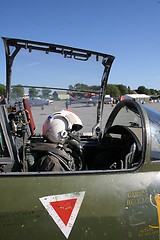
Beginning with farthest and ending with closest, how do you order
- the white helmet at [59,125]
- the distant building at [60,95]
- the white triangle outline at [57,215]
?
the distant building at [60,95], the white helmet at [59,125], the white triangle outline at [57,215]

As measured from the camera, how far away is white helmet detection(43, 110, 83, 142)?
2287mm

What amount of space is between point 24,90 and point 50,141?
135 cm

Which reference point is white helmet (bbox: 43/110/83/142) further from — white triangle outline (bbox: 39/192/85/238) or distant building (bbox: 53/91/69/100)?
distant building (bbox: 53/91/69/100)

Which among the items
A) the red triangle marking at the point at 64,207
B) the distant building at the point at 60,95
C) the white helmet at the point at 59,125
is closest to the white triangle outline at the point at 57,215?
the red triangle marking at the point at 64,207

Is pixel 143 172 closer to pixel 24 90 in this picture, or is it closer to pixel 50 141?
pixel 50 141

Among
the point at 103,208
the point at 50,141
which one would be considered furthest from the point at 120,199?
the point at 50,141

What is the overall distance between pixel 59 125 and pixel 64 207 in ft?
3.14

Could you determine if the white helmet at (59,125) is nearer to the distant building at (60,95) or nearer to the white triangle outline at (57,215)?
the white triangle outline at (57,215)

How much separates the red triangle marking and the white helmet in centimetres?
84

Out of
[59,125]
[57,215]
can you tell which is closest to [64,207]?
[57,215]

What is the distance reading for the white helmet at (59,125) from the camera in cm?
229

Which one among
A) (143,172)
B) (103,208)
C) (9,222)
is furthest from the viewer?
(143,172)

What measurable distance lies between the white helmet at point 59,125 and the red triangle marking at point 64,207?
33.0 inches

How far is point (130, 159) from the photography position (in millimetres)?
1925
